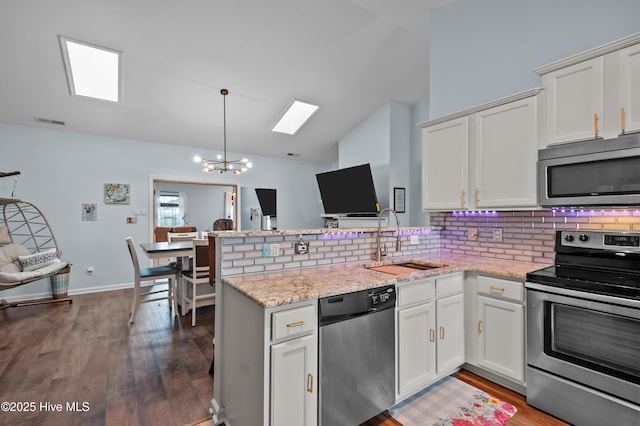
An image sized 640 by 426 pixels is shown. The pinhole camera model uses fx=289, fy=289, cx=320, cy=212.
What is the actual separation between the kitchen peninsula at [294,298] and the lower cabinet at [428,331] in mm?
13

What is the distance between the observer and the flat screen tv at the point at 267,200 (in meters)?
6.49

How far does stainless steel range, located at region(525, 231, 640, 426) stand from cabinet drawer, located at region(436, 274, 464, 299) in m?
0.45

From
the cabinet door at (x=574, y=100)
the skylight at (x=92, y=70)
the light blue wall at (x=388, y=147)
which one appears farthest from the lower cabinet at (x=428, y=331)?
the skylight at (x=92, y=70)

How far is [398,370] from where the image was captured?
1800 millimetres

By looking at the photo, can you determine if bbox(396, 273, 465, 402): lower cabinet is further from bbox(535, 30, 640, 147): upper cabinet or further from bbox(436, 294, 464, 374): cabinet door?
bbox(535, 30, 640, 147): upper cabinet

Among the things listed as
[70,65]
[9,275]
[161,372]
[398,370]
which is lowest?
[161,372]

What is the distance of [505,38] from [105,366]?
185 inches

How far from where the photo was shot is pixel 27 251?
Answer: 13.4ft

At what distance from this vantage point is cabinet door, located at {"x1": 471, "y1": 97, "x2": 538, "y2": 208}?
220cm

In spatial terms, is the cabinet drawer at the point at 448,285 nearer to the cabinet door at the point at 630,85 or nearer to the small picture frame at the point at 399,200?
the cabinet door at the point at 630,85

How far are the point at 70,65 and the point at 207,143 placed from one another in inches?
91.3

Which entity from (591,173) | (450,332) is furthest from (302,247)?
(591,173)

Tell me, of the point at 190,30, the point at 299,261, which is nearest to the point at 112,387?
the point at 299,261

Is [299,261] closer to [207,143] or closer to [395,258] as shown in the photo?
[395,258]
